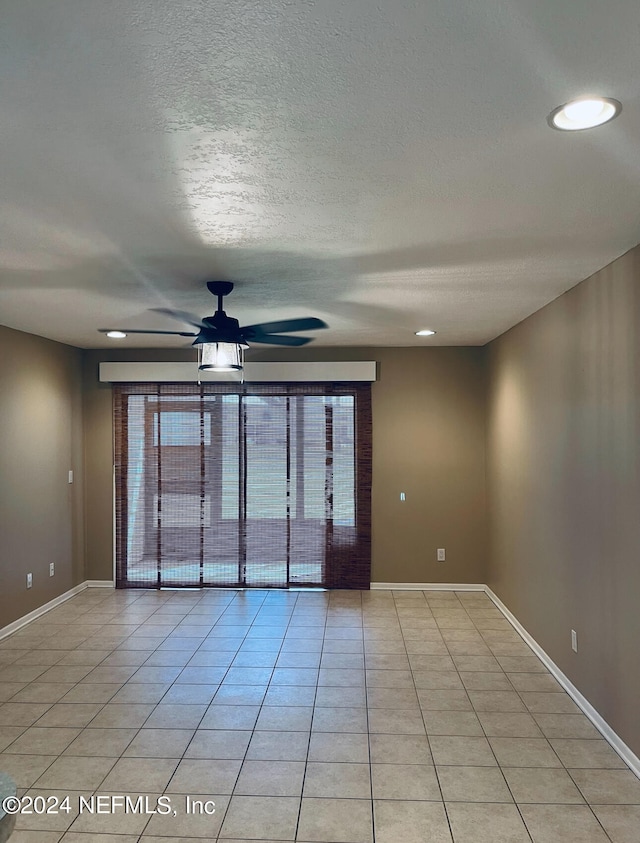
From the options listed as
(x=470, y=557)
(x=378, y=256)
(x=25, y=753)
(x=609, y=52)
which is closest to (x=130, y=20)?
(x=609, y=52)

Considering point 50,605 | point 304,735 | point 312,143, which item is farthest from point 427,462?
point 312,143

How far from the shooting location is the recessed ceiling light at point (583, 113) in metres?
1.51

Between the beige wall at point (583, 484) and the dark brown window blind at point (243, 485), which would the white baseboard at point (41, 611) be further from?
the beige wall at point (583, 484)

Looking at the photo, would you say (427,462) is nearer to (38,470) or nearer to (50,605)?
(38,470)

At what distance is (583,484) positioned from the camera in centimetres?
342

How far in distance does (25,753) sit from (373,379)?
4.11 m

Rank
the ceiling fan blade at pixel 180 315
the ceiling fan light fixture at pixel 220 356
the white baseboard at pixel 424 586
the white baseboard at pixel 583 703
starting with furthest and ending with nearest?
1. the white baseboard at pixel 424 586
2. the ceiling fan blade at pixel 180 315
3. the ceiling fan light fixture at pixel 220 356
4. the white baseboard at pixel 583 703

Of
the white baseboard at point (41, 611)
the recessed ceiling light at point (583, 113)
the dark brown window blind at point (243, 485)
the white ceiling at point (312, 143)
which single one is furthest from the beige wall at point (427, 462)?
the recessed ceiling light at point (583, 113)

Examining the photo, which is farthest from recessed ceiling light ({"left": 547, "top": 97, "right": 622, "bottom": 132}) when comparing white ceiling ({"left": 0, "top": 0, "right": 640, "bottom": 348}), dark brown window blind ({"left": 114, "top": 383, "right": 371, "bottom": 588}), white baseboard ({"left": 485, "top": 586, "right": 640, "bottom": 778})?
dark brown window blind ({"left": 114, "top": 383, "right": 371, "bottom": 588})

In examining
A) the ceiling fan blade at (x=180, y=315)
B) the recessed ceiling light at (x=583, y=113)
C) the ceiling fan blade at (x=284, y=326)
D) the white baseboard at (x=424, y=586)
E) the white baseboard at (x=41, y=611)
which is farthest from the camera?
the white baseboard at (x=424, y=586)

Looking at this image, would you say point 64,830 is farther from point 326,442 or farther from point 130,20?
point 326,442

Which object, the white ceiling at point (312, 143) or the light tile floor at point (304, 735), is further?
the light tile floor at point (304, 735)

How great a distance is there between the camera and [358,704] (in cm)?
349

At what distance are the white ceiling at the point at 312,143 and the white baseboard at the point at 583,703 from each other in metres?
2.34
